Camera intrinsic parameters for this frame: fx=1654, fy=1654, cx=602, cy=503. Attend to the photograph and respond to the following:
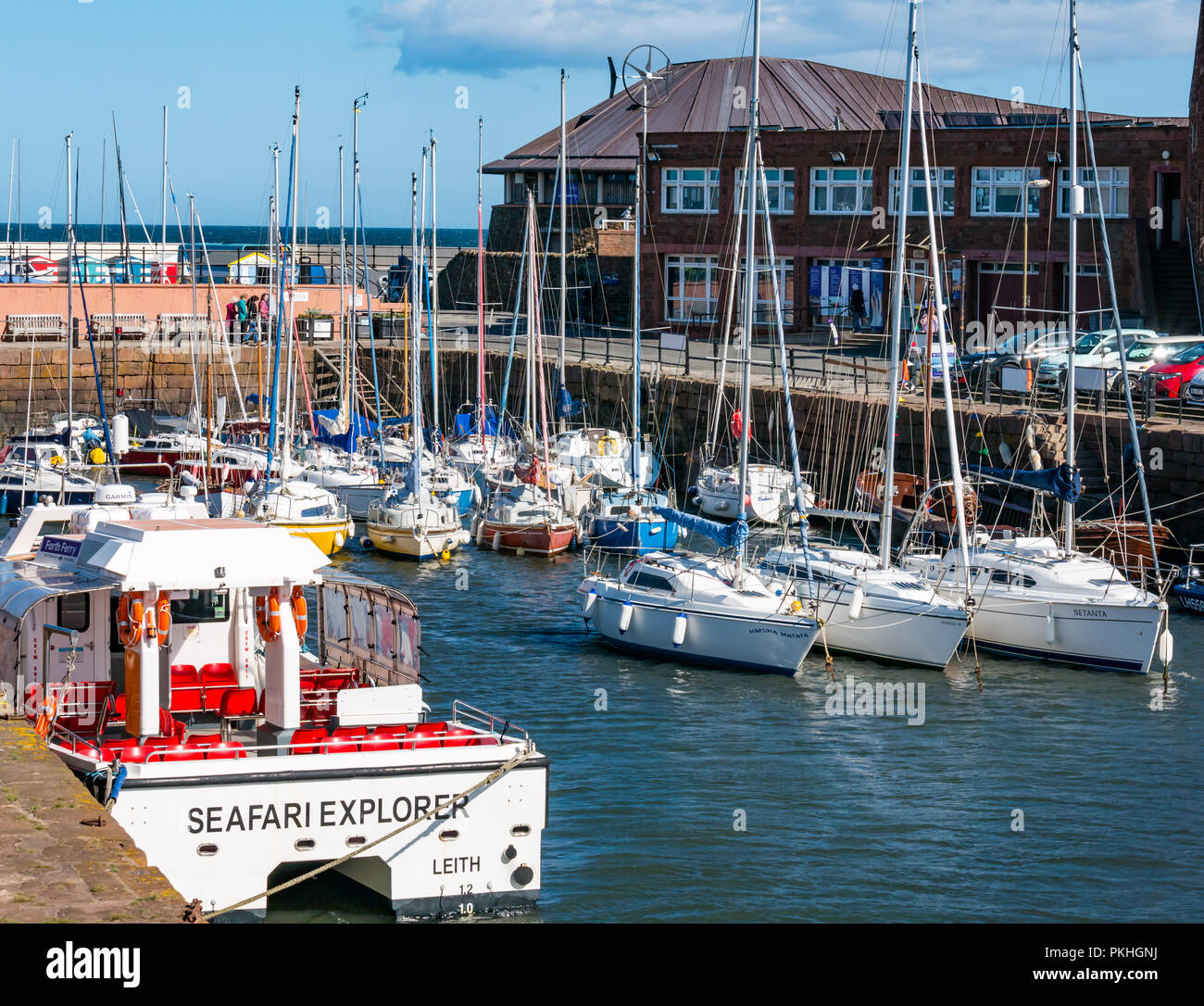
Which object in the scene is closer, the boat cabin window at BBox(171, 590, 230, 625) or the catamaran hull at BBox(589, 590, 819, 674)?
the boat cabin window at BBox(171, 590, 230, 625)

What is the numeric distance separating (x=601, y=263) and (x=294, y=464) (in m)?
21.0

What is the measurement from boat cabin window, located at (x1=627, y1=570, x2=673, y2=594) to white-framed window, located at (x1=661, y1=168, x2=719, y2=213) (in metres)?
28.6

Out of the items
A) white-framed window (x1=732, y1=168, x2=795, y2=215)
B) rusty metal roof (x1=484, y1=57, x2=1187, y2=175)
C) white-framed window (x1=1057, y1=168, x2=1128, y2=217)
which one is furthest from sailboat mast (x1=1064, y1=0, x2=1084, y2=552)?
rusty metal roof (x1=484, y1=57, x2=1187, y2=175)

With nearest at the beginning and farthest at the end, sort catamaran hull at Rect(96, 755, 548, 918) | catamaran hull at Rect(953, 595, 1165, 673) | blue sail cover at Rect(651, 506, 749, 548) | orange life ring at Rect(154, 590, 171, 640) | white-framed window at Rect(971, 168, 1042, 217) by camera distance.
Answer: catamaran hull at Rect(96, 755, 548, 918), orange life ring at Rect(154, 590, 171, 640), catamaran hull at Rect(953, 595, 1165, 673), blue sail cover at Rect(651, 506, 749, 548), white-framed window at Rect(971, 168, 1042, 217)

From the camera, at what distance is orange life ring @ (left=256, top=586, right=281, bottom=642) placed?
14078 mm

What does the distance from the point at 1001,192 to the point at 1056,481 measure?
21871 millimetres

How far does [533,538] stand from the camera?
33719 mm

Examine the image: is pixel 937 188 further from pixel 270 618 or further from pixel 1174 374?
pixel 270 618

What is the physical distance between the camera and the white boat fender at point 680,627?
24.0 m

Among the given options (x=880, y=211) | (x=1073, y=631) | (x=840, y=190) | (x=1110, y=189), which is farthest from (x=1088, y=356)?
(x=840, y=190)

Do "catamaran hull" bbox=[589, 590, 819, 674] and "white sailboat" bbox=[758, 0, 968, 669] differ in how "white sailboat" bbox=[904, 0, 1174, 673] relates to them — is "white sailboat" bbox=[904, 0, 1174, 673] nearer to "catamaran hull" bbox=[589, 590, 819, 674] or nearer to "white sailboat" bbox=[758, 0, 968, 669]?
"white sailboat" bbox=[758, 0, 968, 669]

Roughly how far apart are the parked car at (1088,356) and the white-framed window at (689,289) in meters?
16.5

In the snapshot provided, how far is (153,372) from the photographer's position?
54.5 m
